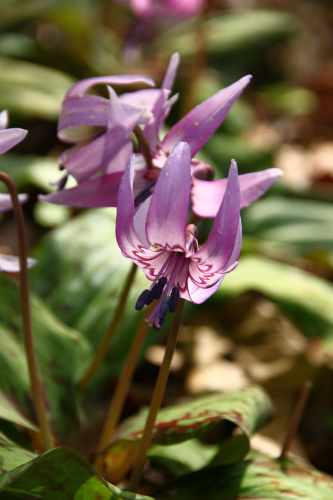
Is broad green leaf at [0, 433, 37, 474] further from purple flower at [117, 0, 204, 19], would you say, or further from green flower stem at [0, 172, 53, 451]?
purple flower at [117, 0, 204, 19]

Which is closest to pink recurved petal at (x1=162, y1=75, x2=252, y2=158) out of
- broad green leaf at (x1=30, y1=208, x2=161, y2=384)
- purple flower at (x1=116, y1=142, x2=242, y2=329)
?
purple flower at (x1=116, y1=142, x2=242, y2=329)

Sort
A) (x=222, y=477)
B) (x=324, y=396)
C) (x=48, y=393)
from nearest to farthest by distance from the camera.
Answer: (x=222, y=477), (x=48, y=393), (x=324, y=396)

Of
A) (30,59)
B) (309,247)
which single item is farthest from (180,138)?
(30,59)

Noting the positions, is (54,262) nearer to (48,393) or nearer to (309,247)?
(48,393)

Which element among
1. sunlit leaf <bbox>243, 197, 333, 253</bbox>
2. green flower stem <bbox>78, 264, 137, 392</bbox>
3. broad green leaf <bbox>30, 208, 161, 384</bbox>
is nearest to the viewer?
green flower stem <bbox>78, 264, 137, 392</bbox>

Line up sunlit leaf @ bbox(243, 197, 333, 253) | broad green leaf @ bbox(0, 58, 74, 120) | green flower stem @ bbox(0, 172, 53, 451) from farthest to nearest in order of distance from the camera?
broad green leaf @ bbox(0, 58, 74, 120) < sunlit leaf @ bbox(243, 197, 333, 253) < green flower stem @ bbox(0, 172, 53, 451)

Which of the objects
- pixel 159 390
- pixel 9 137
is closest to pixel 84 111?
pixel 9 137
